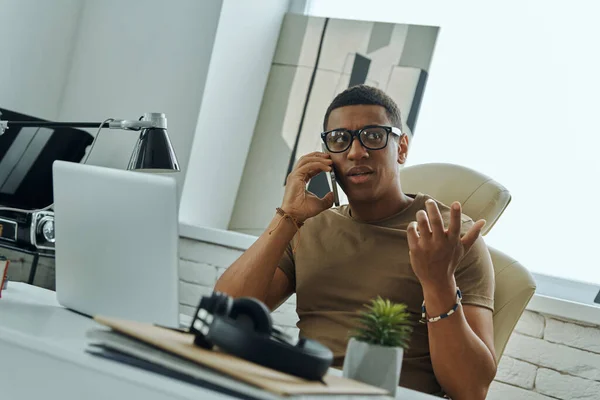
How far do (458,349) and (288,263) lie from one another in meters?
0.64

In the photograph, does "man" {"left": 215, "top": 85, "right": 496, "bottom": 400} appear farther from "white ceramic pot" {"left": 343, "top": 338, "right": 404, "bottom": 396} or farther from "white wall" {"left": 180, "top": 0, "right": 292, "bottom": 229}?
"white wall" {"left": 180, "top": 0, "right": 292, "bottom": 229}

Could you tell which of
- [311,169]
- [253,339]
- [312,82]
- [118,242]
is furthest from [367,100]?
[312,82]

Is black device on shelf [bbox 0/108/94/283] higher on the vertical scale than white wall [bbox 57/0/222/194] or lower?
lower

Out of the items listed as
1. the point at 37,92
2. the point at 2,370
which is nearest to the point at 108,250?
the point at 2,370

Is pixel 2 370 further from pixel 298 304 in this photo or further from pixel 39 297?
pixel 298 304

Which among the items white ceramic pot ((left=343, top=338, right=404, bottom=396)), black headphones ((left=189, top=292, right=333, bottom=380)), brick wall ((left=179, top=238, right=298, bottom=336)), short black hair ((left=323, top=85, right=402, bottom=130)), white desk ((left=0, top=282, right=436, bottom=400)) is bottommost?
brick wall ((left=179, top=238, right=298, bottom=336))

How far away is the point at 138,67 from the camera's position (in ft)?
10.5

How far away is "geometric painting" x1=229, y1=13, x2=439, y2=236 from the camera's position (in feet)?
9.61

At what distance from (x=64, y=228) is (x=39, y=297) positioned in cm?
30

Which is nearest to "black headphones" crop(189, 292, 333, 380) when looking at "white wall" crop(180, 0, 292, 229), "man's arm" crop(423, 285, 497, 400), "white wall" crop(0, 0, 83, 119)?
"man's arm" crop(423, 285, 497, 400)

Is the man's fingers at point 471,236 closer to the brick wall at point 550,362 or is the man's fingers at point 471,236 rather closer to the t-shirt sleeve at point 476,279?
the t-shirt sleeve at point 476,279

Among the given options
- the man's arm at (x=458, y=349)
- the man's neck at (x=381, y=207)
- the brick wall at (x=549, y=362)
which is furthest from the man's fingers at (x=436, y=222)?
the brick wall at (x=549, y=362)

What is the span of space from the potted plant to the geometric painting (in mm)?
1820

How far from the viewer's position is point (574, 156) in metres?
2.61
